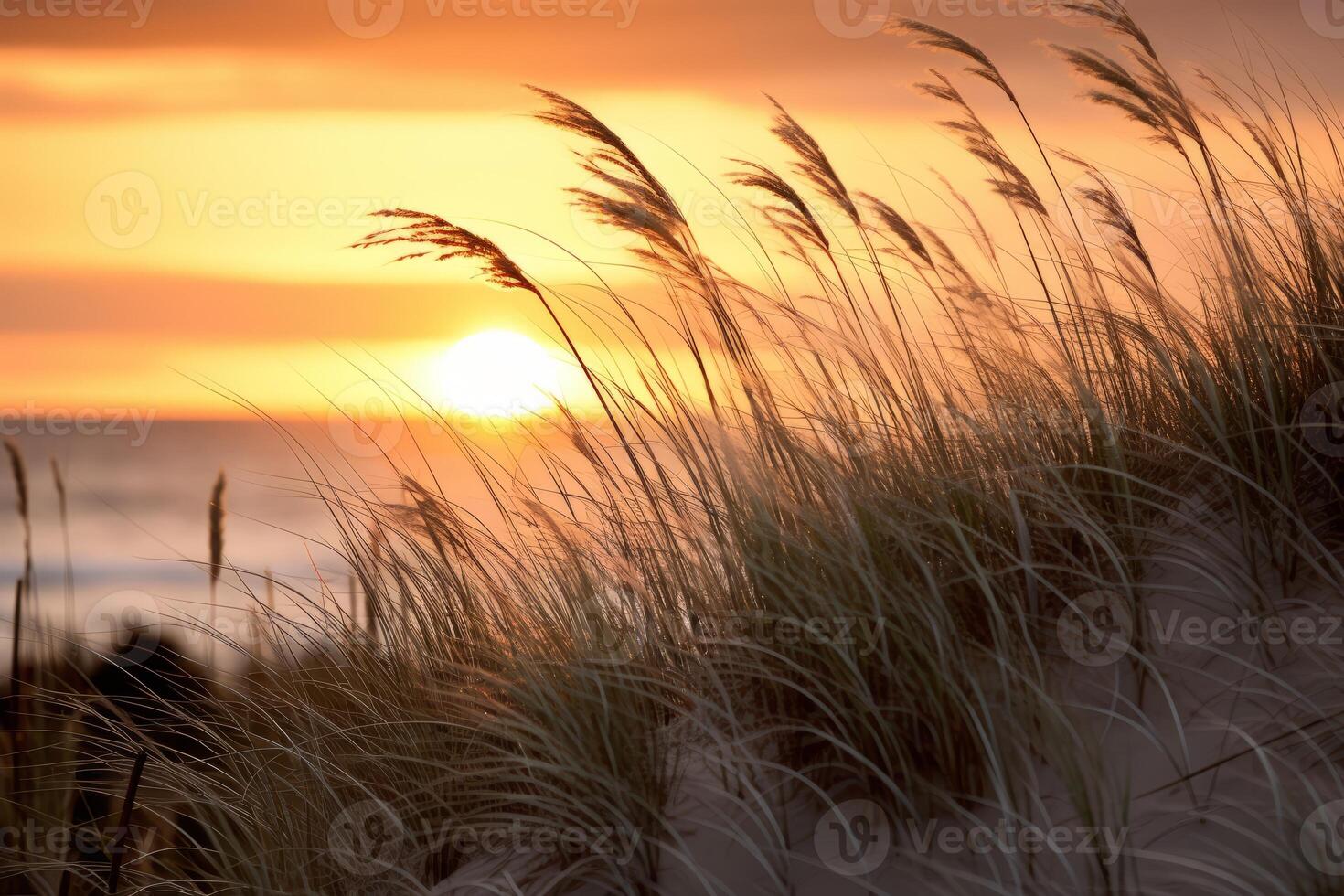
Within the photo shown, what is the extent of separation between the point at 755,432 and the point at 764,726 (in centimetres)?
81

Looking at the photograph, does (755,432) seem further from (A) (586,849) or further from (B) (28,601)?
(B) (28,601)

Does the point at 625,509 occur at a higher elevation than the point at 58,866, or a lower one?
higher

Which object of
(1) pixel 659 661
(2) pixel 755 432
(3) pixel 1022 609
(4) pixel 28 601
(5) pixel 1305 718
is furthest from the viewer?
(4) pixel 28 601

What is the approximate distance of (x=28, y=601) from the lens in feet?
10.7

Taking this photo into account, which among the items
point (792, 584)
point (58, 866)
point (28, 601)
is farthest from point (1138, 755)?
point (28, 601)

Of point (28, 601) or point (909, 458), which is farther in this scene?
point (28, 601)
